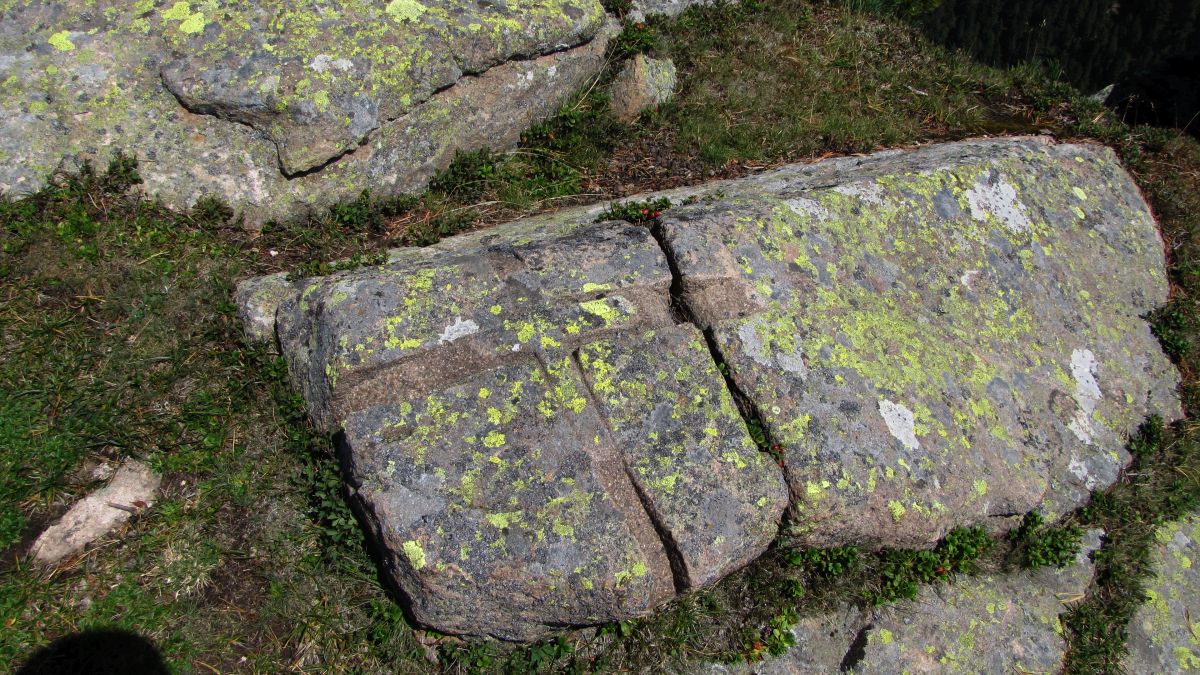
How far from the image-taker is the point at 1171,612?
187 inches

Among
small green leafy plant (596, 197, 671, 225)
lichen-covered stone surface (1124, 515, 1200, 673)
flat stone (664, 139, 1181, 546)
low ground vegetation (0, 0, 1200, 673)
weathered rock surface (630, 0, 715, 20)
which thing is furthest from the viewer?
weathered rock surface (630, 0, 715, 20)

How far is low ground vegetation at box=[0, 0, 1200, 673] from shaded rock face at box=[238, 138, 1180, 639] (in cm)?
24

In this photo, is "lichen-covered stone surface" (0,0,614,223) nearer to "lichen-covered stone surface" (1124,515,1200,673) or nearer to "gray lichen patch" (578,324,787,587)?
"gray lichen patch" (578,324,787,587)

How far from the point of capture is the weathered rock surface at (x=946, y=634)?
417 centimetres

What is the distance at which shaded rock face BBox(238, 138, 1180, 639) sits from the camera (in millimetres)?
3801

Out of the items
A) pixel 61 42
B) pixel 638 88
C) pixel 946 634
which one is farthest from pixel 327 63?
pixel 946 634

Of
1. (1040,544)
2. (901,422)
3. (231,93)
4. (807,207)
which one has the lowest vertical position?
(1040,544)

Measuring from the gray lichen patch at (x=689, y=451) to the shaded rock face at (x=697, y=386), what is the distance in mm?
12

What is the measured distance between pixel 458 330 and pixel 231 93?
2.44 m

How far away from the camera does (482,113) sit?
595 cm

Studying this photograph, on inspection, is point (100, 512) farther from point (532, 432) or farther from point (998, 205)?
point (998, 205)

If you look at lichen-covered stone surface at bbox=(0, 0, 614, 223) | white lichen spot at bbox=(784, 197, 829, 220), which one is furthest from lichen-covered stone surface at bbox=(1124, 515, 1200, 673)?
lichen-covered stone surface at bbox=(0, 0, 614, 223)

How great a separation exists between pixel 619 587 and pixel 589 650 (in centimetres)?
50

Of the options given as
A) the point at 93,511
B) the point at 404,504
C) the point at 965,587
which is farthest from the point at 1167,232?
the point at 93,511
